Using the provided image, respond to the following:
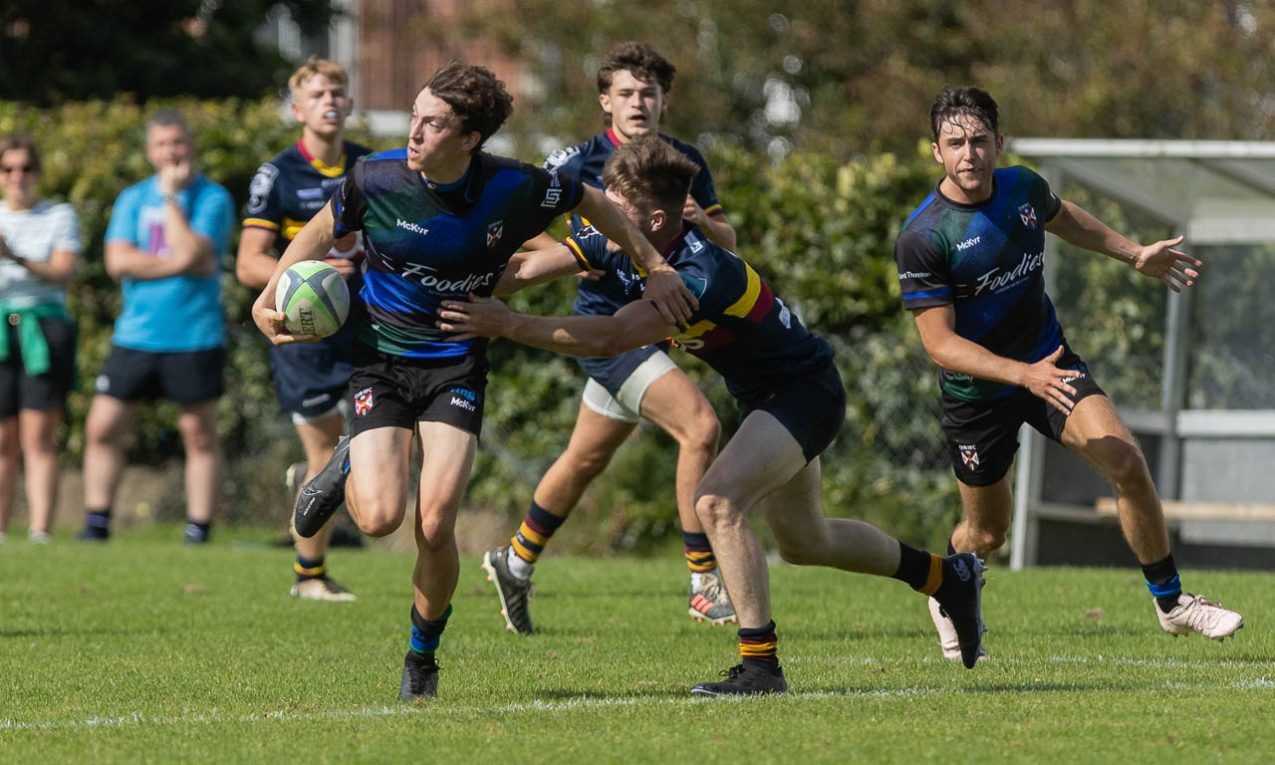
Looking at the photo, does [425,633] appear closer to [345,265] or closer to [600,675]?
[600,675]

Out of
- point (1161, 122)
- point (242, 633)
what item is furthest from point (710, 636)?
point (1161, 122)

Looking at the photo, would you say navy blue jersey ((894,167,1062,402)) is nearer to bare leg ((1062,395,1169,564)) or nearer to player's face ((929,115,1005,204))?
player's face ((929,115,1005,204))

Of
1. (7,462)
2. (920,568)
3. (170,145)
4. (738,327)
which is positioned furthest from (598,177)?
(7,462)

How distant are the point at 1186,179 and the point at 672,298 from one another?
7616 mm

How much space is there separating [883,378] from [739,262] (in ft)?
22.2

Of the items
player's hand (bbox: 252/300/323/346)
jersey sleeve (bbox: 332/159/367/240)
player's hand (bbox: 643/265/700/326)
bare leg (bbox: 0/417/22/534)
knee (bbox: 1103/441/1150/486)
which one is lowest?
bare leg (bbox: 0/417/22/534)

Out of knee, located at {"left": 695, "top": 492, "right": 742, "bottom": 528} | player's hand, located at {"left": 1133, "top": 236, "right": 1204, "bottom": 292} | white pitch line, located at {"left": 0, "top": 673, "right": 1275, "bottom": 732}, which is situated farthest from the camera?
player's hand, located at {"left": 1133, "top": 236, "right": 1204, "bottom": 292}

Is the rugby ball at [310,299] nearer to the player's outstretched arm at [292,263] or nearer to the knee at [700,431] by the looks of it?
the player's outstretched arm at [292,263]

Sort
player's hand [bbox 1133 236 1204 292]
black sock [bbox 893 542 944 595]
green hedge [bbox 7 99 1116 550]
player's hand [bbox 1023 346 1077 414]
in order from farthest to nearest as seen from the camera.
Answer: green hedge [bbox 7 99 1116 550], player's hand [bbox 1133 236 1204 292], black sock [bbox 893 542 944 595], player's hand [bbox 1023 346 1077 414]

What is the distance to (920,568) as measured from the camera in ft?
23.7

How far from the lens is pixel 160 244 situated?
1304 cm

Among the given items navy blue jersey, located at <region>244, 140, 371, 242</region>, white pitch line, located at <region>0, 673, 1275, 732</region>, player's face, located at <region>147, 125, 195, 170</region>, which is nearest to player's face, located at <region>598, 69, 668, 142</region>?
navy blue jersey, located at <region>244, 140, 371, 242</region>

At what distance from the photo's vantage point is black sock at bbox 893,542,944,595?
7.22 meters

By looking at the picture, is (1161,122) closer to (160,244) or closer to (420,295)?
(160,244)
